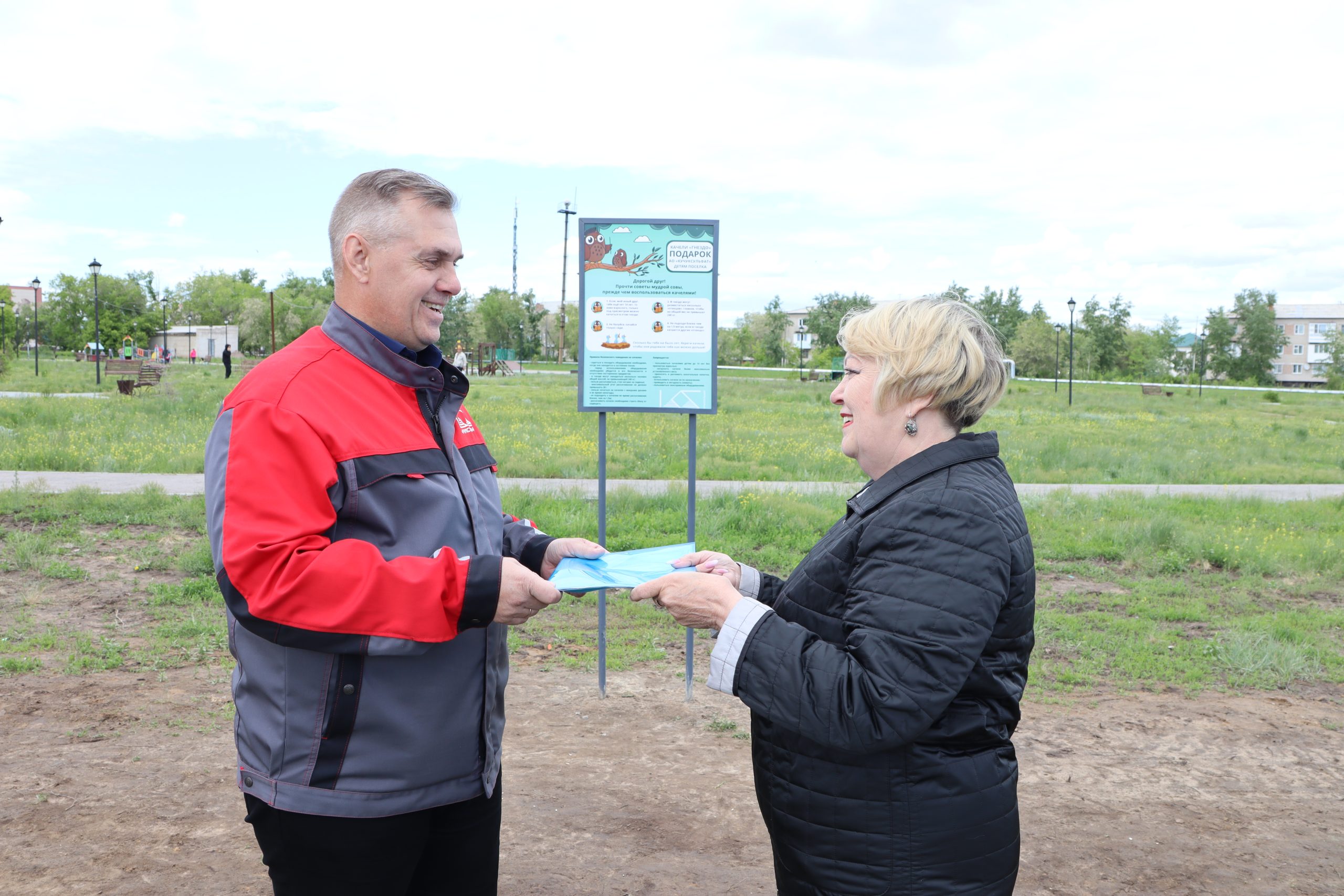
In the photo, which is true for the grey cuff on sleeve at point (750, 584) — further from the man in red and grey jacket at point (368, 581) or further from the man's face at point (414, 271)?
the man's face at point (414, 271)

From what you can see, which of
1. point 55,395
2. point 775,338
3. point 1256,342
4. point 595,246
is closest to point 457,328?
point 55,395

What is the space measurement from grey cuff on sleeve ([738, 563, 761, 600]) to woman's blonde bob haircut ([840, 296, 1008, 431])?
67 cm

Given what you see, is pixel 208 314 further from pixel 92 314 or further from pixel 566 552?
pixel 566 552

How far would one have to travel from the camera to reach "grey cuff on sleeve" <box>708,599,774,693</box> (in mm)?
2000

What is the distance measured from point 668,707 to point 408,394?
364 cm

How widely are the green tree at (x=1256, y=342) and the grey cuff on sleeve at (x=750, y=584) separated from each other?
87275 millimetres

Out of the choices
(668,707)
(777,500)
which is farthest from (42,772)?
(777,500)

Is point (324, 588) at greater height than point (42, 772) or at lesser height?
greater

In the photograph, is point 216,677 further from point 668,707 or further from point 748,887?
point 748,887

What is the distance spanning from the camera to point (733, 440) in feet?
58.0

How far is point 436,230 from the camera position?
2225 millimetres

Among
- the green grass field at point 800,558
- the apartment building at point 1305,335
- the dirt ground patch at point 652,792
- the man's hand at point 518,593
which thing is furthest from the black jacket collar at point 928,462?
the apartment building at point 1305,335

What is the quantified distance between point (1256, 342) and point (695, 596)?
9050 cm

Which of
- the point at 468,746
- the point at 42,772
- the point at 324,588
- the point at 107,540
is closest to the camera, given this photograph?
the point at 324,588
